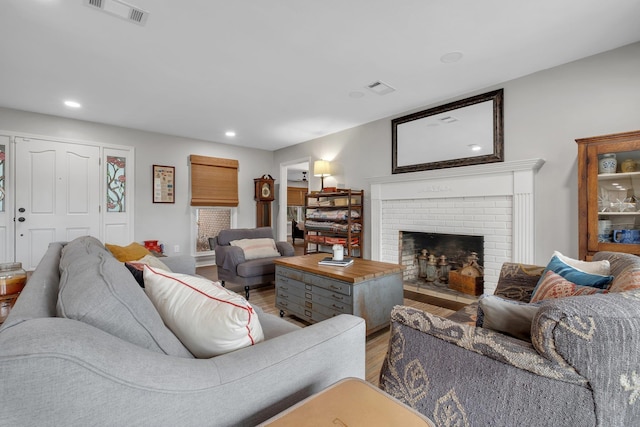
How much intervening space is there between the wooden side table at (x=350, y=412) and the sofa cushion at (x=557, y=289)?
A: 106 cm

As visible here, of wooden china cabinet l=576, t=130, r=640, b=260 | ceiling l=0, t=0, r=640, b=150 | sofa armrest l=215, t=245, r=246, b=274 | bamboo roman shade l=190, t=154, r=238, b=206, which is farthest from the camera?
bamboo roman shade l=190, t=154, r=238, b=206

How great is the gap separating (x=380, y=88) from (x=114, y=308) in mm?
3101

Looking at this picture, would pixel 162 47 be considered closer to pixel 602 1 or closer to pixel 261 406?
pixel 261 406

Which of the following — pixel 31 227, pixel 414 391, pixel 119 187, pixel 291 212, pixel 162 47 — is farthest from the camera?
pixel 291 212

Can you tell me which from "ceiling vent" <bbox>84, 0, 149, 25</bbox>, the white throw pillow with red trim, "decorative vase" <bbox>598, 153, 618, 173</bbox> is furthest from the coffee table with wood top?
"ceiling vent" <bbox>84, 0, 149, 25</bbox>

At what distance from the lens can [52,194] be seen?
3.91 m

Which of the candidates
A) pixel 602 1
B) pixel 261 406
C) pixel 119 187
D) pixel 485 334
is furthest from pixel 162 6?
pixel 119 187

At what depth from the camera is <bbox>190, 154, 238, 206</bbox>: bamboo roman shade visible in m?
5.09

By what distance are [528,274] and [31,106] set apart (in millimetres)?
5588

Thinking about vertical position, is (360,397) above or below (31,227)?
below

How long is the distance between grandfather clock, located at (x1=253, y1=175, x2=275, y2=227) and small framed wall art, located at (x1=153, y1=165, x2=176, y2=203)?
150cm

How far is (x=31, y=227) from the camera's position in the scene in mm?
3773

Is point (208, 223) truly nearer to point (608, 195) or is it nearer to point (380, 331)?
point (380, 331)

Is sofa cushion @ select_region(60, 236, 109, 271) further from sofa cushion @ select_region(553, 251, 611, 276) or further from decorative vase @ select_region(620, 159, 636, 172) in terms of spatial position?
decorative vase @ select_region(620, 159, 636, 172)
